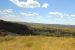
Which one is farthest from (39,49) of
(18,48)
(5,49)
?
(5,49)

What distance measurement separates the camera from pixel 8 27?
304 feet

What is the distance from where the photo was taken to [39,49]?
1470 inches

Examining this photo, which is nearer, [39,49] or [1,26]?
[39,49]

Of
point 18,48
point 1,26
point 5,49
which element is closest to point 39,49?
point 18,48

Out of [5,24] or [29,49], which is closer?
[29,49]

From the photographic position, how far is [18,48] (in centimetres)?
3847

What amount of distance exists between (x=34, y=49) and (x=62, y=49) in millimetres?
6024

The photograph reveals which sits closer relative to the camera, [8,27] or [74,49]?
[74,49]

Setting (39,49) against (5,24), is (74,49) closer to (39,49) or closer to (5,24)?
(39,49)

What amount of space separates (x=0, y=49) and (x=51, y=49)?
1088cm

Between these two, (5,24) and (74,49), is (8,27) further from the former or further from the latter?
(74,49)

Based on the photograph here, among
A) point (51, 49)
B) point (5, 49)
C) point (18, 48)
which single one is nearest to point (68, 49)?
point (51, 49)

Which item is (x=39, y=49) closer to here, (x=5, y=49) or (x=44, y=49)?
(x=44, y=49)

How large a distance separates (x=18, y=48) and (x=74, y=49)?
12310 mm
